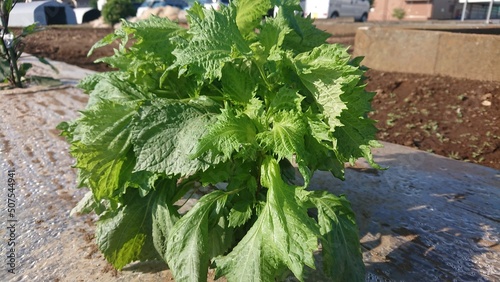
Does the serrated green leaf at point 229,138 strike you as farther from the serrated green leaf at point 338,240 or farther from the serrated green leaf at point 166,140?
the serrated green leaf at point 338,240

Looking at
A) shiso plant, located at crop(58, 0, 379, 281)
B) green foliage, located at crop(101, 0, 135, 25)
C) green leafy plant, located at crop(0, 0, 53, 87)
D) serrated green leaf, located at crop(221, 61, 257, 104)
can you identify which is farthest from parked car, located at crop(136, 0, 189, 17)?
serrated green leaf, located at crop(221, 61, 257, 104)

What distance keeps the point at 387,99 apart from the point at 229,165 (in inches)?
152

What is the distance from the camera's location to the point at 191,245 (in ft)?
4.47

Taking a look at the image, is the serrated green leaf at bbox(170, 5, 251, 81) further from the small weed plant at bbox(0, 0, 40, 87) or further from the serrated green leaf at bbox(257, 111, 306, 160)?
the small weed plant at bbox(0, 0, 40, 87)

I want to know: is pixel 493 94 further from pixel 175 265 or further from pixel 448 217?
pixel 175 265

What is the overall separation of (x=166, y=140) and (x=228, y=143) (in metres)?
0.22

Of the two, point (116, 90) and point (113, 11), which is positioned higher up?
point (113, 11)

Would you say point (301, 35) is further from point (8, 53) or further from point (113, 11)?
point (113, 11)

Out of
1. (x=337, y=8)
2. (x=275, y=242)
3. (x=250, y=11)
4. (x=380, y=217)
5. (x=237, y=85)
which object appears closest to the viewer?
(x=275, y=242)

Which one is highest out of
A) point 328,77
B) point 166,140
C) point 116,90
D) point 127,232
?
point 328,77

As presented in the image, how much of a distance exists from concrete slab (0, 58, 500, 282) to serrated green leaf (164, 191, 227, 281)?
0.32 metres

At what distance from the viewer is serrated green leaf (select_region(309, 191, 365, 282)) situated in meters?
1.37

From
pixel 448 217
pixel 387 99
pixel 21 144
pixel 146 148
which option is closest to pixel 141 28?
pixel 146 148

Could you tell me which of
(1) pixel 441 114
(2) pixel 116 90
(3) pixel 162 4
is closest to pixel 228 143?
(2) pixel 116 90
